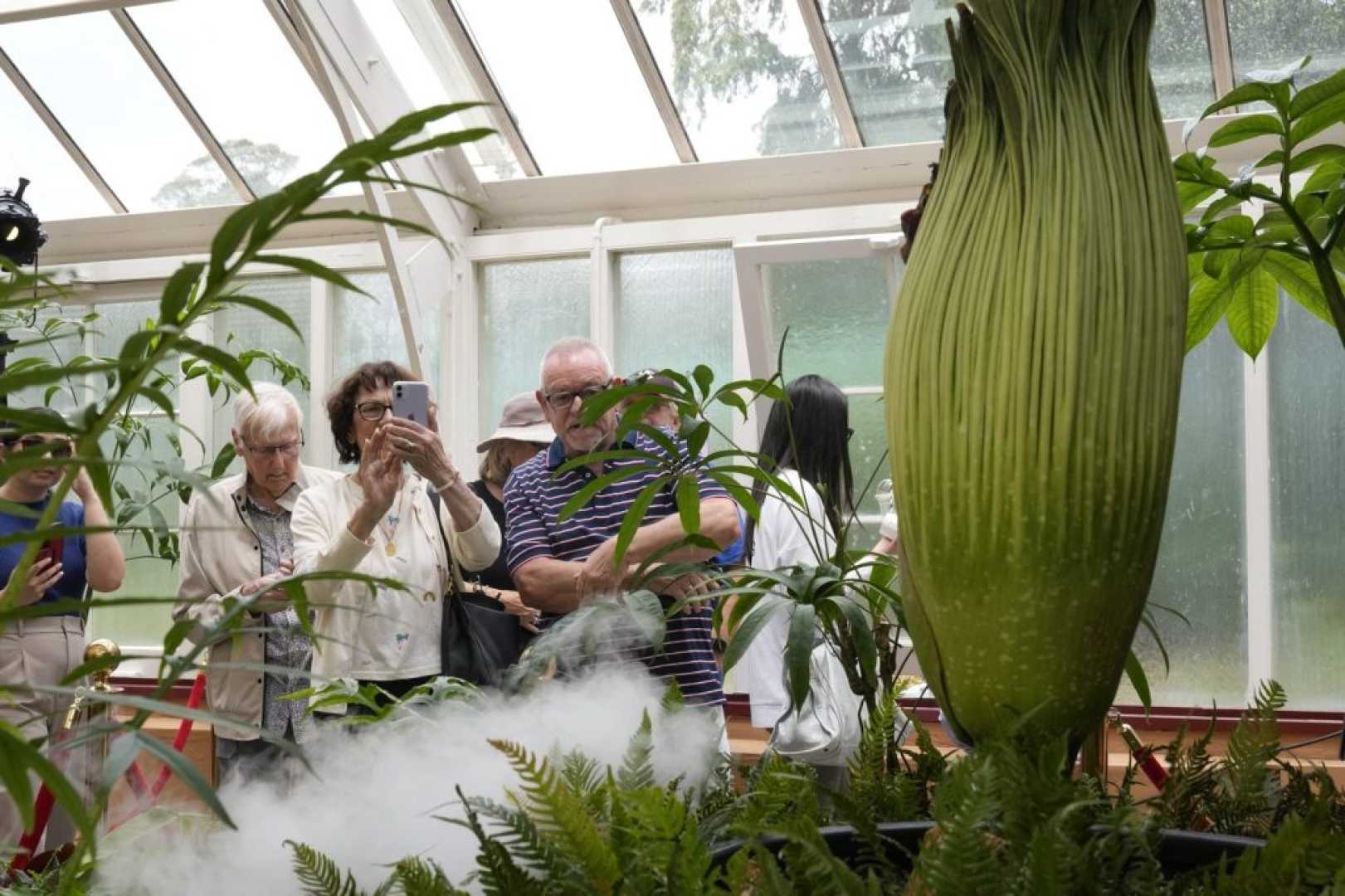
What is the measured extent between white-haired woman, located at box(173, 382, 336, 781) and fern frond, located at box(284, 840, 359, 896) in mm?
2083

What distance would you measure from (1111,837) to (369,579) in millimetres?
219

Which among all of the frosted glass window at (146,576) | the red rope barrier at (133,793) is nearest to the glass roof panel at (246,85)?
the frosted glass window at (146,576)

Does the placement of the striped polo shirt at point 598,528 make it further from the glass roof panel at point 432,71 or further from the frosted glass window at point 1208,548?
the glass roof panel at point 432,71

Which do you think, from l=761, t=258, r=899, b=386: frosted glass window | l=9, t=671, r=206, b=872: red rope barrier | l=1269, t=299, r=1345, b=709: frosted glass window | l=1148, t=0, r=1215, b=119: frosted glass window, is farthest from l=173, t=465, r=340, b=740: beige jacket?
l=1269, t=299, r=1345, b=709: frosted glass window

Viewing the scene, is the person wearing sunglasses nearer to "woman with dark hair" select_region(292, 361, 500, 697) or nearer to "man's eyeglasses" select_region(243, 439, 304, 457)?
"man's eyeglasses" select_region(243, 439, 304, 457)

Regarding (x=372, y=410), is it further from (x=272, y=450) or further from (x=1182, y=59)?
(x=1182, y=59)

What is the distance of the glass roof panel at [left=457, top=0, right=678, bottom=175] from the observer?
4355mm

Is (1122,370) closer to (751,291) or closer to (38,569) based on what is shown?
(38,569)

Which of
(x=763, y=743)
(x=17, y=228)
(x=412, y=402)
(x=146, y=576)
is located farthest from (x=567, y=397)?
(x=146, y=576)

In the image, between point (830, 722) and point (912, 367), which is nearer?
point (912, 367)

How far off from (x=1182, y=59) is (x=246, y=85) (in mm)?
3190

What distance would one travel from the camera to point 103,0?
4.23 metres

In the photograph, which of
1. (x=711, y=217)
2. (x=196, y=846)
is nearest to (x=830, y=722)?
(x=196, y=846)

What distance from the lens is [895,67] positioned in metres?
4.21
